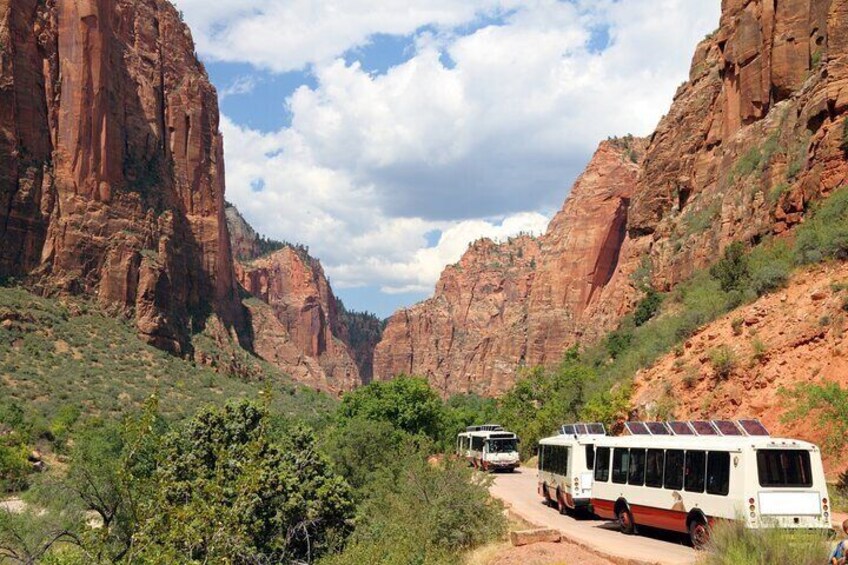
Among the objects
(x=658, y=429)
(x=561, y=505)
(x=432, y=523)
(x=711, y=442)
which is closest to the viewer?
(x=711, y=442)

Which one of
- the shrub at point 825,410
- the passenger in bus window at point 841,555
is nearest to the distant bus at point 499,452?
the shrub at point 825,410

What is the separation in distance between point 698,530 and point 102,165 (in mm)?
94822

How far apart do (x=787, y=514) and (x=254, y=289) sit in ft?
610

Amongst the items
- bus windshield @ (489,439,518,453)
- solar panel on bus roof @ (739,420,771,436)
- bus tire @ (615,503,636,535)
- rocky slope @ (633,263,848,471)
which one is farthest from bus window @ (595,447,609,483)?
bus windshield @ (489,439,518,453)

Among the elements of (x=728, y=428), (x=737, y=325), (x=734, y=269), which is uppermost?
(x=734, y=269)

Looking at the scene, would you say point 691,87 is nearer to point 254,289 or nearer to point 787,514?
point 787,514

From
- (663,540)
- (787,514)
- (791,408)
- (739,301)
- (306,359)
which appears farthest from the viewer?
(306,359)

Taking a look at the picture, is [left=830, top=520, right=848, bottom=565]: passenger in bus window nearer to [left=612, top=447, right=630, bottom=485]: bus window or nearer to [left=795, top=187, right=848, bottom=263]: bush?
[left=612, top=447, right=630, bottom=485]: bus window

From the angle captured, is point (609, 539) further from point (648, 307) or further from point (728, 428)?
point (648, 307)

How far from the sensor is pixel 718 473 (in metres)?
16.0

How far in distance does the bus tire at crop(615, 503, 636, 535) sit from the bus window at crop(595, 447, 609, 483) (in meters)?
1.10

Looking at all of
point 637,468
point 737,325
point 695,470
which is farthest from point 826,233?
point 695,470

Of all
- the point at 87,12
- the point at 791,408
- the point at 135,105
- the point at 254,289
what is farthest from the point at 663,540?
the point at 254,289

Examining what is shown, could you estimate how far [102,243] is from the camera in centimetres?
9269
